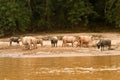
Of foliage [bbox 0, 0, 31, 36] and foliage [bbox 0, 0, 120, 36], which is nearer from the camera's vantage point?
foliage [bbox 0, 0, 31, 36]

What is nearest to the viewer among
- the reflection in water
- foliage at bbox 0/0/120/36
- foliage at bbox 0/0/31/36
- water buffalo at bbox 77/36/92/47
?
the reflection in water

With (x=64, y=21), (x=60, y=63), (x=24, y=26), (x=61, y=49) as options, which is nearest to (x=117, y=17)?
(x=64, y=21)

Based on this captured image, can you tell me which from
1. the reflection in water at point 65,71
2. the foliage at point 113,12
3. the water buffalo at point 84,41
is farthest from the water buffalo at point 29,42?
the foliage at point 113,12

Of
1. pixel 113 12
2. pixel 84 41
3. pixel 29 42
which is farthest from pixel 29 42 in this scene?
pixel 113 12

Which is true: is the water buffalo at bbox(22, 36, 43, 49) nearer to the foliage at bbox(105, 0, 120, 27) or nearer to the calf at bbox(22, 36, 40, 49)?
the calf at bbox(22, 36, 40, 49)

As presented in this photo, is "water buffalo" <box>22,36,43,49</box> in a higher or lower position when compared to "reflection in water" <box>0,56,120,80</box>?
lower

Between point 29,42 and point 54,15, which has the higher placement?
point 54,15

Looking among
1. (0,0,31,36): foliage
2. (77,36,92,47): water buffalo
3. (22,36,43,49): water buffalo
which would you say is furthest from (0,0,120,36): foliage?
(77,36,92,47): water buffalo

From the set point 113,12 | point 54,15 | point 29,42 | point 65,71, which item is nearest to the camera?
point 65,71

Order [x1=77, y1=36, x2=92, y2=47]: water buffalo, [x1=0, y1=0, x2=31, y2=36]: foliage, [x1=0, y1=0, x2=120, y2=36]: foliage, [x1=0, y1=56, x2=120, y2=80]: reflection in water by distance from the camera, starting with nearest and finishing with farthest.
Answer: [x1=0, y1=56, x2=120, y2=80]: reflection in water → [x1=77, y1=36, x2=92, y2=47]: water buffalo → [x1=0, y1=0, x2=31, y2=36]: foliage → [x1=0, y1=0, x2=120, y2=36]: foliage

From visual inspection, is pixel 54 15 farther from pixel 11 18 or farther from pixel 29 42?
pixel 29 42

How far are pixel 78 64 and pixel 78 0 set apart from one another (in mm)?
24803

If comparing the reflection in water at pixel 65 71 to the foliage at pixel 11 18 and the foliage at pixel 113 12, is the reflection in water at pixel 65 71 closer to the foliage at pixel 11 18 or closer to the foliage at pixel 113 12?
the foliage at pixel 11 18

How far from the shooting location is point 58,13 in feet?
158
